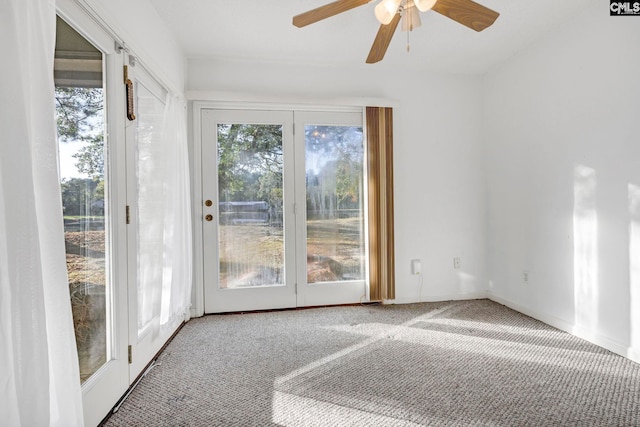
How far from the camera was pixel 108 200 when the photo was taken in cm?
178

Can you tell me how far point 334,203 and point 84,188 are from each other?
219 cm

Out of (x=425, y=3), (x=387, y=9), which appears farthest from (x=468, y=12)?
(x=387, y=9)

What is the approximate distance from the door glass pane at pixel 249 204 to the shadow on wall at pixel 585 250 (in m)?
2.48

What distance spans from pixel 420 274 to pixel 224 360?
216 centimetres

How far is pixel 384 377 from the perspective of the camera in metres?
2.00

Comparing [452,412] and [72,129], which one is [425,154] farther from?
[72,129]

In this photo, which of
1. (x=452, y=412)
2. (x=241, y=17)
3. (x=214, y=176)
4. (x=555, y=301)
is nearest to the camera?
(x=452, y=412)

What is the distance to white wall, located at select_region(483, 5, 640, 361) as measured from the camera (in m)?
2.19

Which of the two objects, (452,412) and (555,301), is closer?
(452,412)

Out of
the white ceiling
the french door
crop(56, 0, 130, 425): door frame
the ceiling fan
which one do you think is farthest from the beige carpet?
the white ceiling

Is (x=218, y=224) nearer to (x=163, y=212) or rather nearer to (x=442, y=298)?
(x=163, y=212)

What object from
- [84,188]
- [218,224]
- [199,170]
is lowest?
[218,224]

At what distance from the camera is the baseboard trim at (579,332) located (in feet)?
7.22

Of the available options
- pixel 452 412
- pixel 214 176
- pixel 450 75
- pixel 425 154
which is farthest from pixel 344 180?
pixel 452 412
